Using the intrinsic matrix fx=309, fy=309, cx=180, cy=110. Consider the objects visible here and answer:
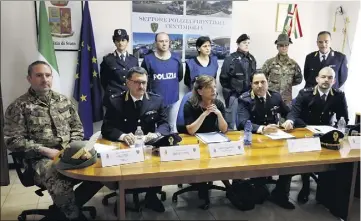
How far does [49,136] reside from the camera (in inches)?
73.0

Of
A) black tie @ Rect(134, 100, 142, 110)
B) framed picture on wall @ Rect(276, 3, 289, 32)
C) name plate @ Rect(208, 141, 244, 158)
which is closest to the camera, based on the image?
name plate @ Rect(208, 141, 244, 158)

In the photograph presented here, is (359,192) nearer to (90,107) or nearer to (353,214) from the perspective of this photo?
(353,214)

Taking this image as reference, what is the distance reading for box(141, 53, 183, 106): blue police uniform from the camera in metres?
2.83

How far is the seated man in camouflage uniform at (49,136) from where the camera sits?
1.64 meters

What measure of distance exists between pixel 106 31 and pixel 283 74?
2.14 m

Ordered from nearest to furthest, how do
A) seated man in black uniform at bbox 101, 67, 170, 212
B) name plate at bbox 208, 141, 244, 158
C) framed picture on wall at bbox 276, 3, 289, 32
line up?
name plate at bbox 208, 141, 244, 158, seated man in black uniform at bbox 101, 67, 170, 212, framed picture on wall at bbox 276, 3, 289, 32

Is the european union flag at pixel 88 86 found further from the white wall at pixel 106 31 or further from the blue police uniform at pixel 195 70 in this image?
the blue police uniform at pixel 195 70

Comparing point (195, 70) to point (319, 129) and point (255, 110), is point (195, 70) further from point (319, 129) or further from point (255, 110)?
point (319, 129)

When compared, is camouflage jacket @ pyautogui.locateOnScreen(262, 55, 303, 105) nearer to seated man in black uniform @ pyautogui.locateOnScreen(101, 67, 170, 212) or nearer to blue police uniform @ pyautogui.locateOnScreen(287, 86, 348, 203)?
blue police uniform @ pyautogui.locateOnScreen(287, 86, 348, 203)

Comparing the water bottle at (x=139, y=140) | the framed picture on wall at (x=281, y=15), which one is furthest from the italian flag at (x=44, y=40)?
the framed picture on wall at (x=281, y=15)

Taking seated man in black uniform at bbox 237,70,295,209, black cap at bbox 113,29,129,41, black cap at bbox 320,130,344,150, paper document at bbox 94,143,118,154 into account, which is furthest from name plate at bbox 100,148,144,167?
black cap at bbox 320,130,344,150

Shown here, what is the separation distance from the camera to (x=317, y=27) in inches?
121

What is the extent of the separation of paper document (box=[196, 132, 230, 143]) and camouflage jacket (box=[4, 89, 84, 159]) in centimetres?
77

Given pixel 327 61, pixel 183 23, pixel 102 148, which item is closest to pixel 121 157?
pixel 102 148
